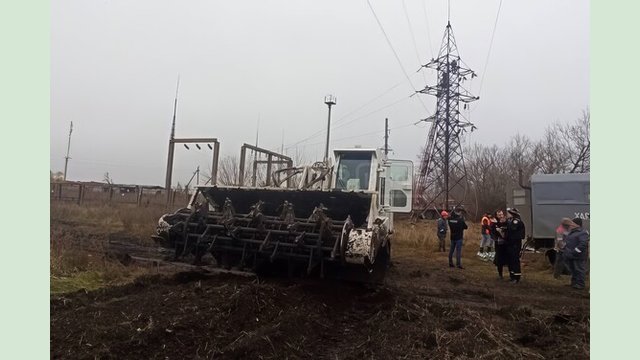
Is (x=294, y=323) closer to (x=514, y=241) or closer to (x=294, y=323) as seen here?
(x=294, y=323)

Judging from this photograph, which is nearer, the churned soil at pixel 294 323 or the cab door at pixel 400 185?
the churned soil at pixel 294 323

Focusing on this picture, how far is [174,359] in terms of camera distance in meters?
3.97

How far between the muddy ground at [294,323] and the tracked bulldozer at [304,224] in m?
0.49

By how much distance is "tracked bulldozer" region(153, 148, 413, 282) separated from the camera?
6.21m

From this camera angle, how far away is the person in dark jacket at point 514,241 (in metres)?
9.77

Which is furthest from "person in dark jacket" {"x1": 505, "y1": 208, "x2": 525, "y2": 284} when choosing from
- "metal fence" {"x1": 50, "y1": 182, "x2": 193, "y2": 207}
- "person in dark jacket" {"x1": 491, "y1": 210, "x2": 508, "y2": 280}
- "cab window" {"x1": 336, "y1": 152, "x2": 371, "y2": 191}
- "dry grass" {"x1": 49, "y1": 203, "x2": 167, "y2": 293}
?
"metal fence" {"x1": 50, "y1": 182, "x2": 193, "y2": 207}

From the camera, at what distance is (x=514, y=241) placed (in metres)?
9.75

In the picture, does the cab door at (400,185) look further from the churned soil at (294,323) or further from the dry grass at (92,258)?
the dry grass at (92,258)

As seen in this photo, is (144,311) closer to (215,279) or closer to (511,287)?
(215,279)

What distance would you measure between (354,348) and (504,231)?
671cm

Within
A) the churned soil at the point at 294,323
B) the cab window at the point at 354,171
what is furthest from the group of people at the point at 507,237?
the cab window at the point at 354,171

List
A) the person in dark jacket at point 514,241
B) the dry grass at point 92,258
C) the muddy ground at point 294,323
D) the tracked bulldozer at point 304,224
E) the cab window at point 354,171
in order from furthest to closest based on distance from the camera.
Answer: the person in dark jacket at point 514,241 < the cab window at point 354,171 < the dry grass at point 92,258 < the tracked bulldozer at point 304,224 < the muddy ground at point 294,323

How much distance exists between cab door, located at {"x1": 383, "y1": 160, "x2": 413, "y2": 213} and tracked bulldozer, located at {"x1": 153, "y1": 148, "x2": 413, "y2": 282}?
0.04m

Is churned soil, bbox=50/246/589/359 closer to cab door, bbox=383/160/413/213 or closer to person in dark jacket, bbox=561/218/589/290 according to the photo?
person in dark jacket, bbox=561/218/589/290
